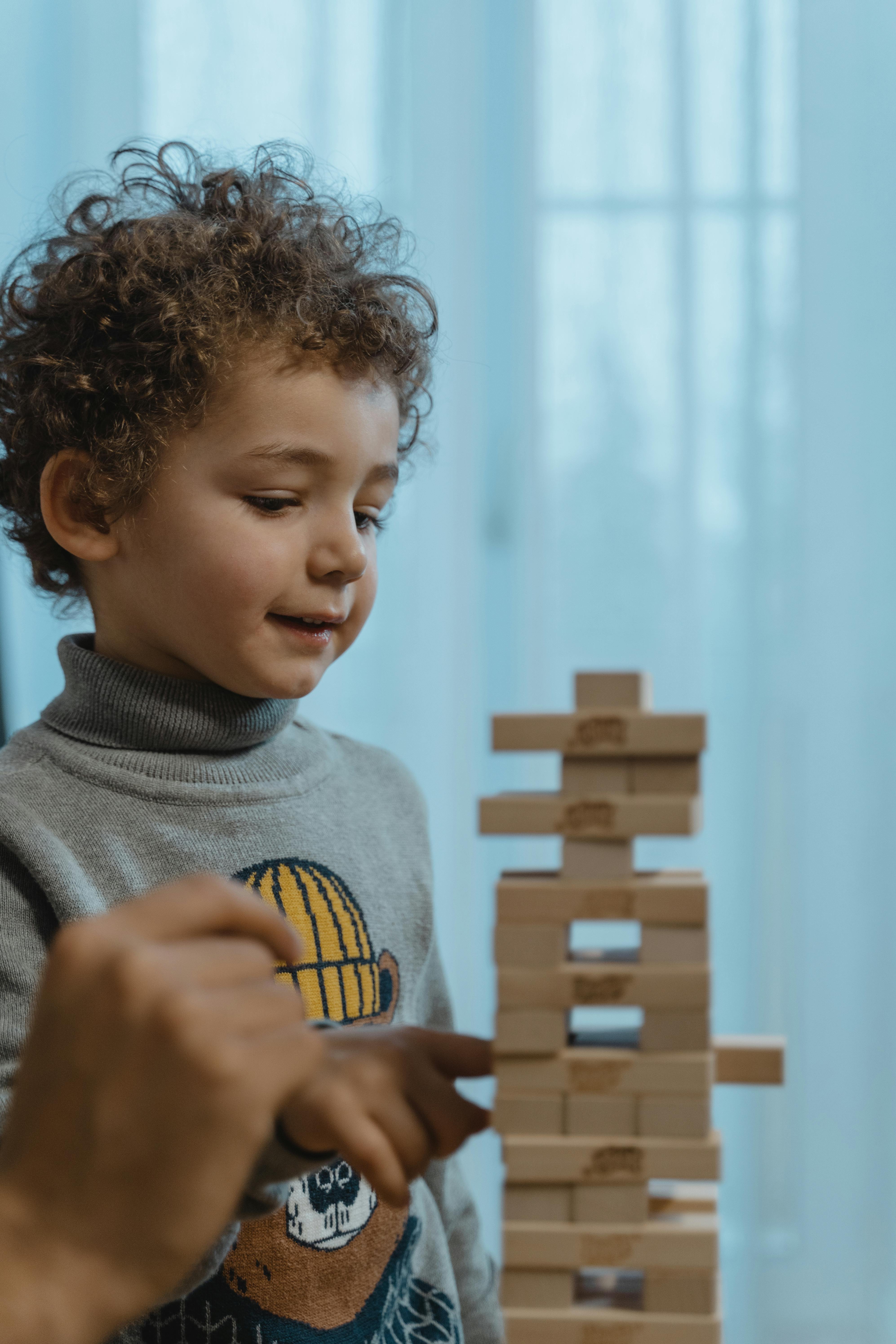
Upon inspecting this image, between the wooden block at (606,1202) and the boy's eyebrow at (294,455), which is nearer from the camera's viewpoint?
the wooden block at (606,1202)

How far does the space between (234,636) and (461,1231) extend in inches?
21.4

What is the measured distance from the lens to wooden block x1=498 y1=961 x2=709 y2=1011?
1.88 ft

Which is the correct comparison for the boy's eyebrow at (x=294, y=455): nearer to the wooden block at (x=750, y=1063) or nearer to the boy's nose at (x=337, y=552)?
the boy's nose at (x=337, y=552)

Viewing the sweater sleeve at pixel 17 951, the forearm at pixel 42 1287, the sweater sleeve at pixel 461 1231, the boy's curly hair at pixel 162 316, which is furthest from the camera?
the sweater sleeve at pixel 461 1231

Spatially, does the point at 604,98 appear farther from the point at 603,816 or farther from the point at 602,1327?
the point at 602,1327

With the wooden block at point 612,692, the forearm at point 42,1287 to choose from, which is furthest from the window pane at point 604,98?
the forearm at point 42,1287

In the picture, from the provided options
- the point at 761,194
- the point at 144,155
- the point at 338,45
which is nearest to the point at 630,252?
the point at 761,194

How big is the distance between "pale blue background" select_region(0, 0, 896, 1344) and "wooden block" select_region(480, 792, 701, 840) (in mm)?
1083

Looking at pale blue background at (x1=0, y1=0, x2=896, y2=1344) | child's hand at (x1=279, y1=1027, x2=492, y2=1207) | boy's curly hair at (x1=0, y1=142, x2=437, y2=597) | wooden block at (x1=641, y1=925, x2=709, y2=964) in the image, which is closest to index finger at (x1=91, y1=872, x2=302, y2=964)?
child's hand at (x1=279, y1=1027, x2=492, y2=1207)

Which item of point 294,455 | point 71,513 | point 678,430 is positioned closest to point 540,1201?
point 294,455

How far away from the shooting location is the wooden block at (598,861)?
58 cm

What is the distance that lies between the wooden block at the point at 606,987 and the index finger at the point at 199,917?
0.39 ft

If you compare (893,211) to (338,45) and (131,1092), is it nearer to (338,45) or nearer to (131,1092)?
(338,45)

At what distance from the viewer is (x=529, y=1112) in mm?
574
